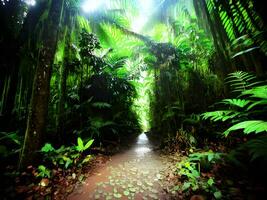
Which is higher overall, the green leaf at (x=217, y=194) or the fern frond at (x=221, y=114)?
the fern frond at (x=221, y=114)

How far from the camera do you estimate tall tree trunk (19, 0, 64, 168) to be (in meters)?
3.32

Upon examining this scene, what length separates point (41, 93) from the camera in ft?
11.4

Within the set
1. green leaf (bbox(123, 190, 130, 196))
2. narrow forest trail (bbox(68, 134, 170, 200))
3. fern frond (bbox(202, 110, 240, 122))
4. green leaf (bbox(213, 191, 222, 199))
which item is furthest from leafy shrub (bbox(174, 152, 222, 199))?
green leaf (bbox(123, 190, 130, 196))

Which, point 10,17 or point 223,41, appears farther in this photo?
point 10,17

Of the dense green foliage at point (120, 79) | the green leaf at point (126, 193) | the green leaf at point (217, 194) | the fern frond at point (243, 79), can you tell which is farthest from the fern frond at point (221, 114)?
the green leaf at point (126, 193)

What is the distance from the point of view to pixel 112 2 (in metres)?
5.75

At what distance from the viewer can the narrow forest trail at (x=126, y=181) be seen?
2.72 metres

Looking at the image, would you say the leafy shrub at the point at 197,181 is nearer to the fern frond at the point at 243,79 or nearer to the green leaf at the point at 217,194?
the green leaf at the point at 217,194

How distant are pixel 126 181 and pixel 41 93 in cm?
261

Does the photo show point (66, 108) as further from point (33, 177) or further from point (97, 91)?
point (33, 177)

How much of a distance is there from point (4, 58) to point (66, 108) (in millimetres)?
2463

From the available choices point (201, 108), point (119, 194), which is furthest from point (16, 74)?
point (201, 108)

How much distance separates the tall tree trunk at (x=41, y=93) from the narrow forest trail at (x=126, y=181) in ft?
4.47

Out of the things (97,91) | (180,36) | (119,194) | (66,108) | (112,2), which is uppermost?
(112,2)
